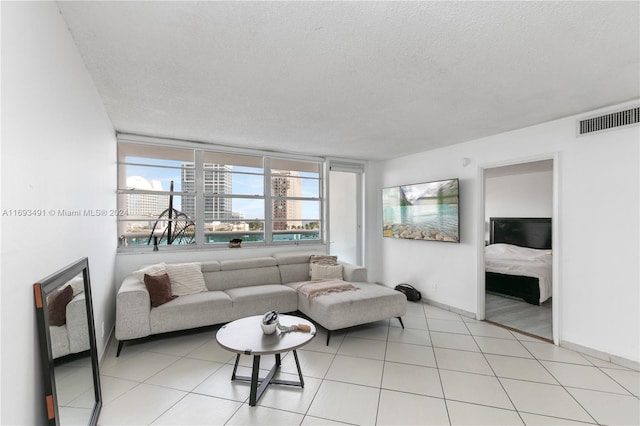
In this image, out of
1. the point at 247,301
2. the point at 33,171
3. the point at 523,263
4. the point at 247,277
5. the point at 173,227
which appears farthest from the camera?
the point at 523,263

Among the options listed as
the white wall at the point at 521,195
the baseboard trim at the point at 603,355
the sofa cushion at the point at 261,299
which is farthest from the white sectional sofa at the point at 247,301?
the white wall at the point at 521,195

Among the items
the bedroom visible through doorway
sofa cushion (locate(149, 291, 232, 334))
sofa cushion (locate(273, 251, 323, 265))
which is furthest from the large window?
the bedroom visible through doorway

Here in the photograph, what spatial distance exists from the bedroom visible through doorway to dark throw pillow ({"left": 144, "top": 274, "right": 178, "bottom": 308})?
4.13m

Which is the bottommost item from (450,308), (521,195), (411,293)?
(450,308)

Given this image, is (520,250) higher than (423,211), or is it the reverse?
(423,211)

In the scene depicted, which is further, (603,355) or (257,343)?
(603,355)

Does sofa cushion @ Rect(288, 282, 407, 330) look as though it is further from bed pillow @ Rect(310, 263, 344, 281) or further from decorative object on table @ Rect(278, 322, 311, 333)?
decorative object on table @ Rect(278, 322, 311, 333)

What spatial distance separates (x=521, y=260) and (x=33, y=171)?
6.33 metres

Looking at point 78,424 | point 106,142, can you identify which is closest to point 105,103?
point 106,142

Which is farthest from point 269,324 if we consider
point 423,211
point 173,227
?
point 423,211

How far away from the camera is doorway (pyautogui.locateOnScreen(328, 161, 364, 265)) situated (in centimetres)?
588

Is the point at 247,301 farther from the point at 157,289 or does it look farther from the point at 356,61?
the point at 356,61

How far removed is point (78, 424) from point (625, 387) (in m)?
3.93

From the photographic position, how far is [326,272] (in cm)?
452
